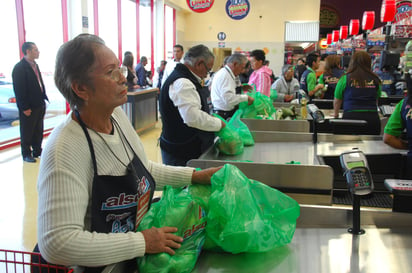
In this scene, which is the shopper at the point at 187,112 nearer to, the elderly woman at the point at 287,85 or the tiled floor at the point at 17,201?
the tiled floor at the point at 17,201

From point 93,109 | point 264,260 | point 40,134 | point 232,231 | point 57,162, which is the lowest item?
point 40,134

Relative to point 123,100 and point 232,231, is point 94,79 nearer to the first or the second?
point 123,100

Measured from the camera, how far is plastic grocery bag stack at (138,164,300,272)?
1.21 meters

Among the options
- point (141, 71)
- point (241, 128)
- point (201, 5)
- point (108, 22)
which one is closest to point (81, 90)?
point (241, 128)

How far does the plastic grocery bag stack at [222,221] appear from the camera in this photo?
3.97 feet

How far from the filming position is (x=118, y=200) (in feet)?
3.85

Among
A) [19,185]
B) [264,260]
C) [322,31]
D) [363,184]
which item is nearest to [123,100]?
[264,260]

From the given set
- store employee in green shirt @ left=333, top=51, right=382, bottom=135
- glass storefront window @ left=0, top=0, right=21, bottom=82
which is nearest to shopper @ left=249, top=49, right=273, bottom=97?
store employee in green shirt @ left=333, top=51, right=382, bottom=135

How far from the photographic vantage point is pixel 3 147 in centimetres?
649

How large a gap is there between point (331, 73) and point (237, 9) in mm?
2853

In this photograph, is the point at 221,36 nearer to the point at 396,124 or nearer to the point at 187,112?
the point at 396,124

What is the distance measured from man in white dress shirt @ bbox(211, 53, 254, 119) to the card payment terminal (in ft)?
7.54

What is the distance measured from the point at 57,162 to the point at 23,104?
484cm

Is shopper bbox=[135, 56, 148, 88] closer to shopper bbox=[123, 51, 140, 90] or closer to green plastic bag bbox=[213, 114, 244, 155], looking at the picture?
shopper bbox=[123, 51, 140, 90]
